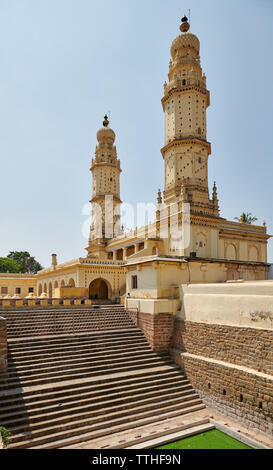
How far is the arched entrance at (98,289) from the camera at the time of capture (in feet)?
96.1

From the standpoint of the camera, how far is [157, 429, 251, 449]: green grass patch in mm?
8586

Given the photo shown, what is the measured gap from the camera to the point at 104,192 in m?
36.4

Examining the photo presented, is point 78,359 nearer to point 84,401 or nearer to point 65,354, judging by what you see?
point 65,354

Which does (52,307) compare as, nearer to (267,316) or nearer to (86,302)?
(86,302)

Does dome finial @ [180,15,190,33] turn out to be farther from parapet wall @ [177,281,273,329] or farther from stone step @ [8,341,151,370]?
stone step @ [8,341,151,370]

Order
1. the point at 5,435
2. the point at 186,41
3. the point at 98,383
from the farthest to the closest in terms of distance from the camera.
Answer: the point at 186,41 < the point at 98,383 < the point at 5,435

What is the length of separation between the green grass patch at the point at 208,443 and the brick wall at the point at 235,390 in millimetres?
901

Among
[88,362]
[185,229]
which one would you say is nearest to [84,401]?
[88,362]

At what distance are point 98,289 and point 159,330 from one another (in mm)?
16737

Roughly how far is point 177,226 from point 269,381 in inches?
535

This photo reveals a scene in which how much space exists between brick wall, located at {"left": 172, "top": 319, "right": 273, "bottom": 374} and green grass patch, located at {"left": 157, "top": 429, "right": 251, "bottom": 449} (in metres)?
2.28

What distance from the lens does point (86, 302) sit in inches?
727

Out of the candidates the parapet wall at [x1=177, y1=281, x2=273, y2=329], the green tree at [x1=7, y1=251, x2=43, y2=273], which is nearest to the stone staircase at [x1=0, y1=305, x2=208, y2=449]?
the parapet wall at [x1=177, y1=281, x2=273, y2=329]
